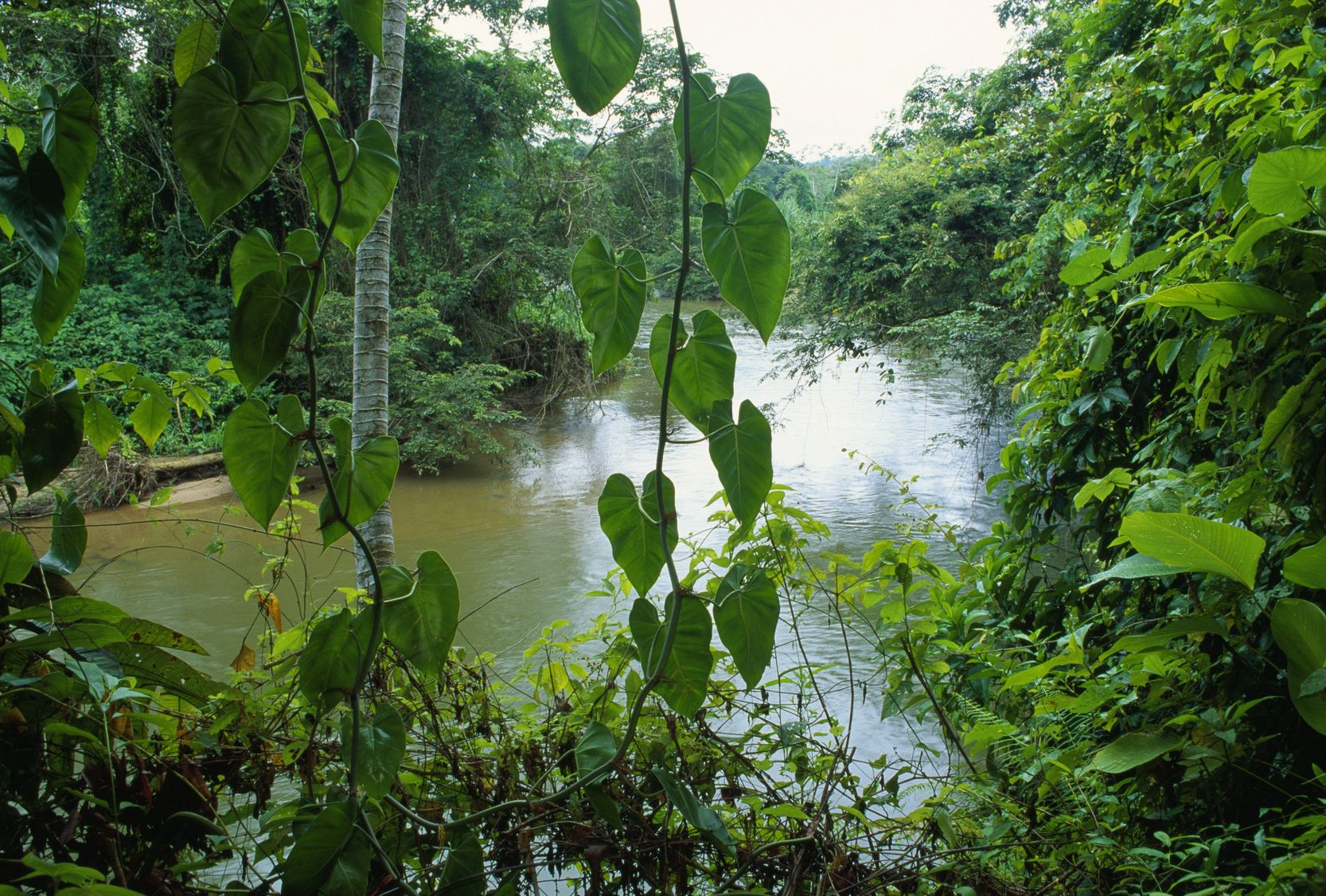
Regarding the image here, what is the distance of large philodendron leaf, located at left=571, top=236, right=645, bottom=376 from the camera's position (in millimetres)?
525

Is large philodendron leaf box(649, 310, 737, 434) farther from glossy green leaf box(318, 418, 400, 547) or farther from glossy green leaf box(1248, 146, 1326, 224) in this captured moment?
glossy green leaf box(1248, 146, 1326, 224)

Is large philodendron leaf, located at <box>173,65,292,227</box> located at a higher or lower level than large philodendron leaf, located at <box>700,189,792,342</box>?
higher

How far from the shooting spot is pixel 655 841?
2.70 feet

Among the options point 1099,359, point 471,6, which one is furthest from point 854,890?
point 471,6

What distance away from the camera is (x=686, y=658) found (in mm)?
561

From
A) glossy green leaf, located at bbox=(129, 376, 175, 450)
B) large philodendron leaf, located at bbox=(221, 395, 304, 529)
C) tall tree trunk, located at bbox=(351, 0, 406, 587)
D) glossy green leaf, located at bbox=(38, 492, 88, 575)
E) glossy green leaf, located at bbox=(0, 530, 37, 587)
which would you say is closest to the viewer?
large philodendron leaf, located at bbox=(221, 395, 304, 529)

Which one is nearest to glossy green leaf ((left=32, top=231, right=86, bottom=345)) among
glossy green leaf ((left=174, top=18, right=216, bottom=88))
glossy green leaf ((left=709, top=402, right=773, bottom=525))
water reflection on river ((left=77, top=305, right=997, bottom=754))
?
glossy green leaf ((left=174, top=18, right=216, bottom=88))

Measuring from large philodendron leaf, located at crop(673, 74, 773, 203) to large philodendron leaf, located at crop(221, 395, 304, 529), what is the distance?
0.30 metres

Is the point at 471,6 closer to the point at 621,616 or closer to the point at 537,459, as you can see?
the point at 537,459

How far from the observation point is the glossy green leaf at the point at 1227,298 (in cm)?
85

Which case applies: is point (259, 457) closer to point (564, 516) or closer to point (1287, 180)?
point (1287, 180)

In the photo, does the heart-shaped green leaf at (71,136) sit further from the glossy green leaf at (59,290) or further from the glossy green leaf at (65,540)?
the glossy green leaf at (65,540)

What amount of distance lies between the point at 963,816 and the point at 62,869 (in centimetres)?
93

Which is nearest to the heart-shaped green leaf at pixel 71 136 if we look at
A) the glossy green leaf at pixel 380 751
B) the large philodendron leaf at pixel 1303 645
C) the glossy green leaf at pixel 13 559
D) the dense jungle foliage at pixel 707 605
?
the dense jungle foliage at pixel 707 605
